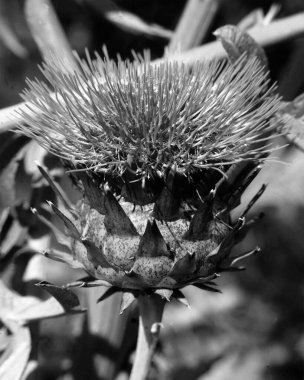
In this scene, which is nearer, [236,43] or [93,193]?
[93,193]

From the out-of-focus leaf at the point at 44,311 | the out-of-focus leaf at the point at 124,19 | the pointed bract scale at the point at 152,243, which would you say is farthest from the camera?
the out-of-focus leaf at the point at 124,19

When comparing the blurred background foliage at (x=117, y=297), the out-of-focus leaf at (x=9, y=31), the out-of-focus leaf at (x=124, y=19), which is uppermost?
the out-of-focus leaf at (x=9, y=31)

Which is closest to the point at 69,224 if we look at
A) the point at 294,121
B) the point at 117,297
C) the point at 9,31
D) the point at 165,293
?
the point at 165,293

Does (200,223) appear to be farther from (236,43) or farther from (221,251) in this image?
(236,43)

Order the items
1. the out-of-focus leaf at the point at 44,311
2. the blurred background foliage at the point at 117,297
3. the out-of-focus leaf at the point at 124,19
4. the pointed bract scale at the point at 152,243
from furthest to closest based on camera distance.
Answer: the out-of-focus leaf at the point at 124,19
the blurred background foliage at the point at 117,297
the out-of-focus leaf at the point at 44,311
the pointed bract scale at the point at 152,243

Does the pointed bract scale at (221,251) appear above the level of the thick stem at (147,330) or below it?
above

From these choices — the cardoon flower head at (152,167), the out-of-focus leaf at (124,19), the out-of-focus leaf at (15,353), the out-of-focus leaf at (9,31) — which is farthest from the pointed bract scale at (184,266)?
the out-of-focus leaf at (9,31)

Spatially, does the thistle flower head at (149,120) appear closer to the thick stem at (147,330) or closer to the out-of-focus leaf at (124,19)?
the thick stem at (147,330)

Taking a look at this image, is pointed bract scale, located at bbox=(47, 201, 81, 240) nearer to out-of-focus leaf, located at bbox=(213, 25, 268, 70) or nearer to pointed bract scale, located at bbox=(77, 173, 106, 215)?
pointed bract scale, located at bbox=(77, 173, 106, 215)
